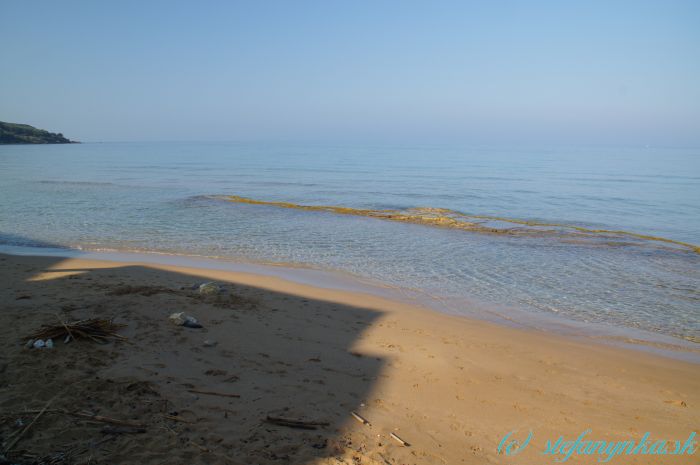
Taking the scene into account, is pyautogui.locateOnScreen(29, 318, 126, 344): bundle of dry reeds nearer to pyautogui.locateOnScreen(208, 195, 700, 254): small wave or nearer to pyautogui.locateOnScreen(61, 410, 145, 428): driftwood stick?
pyautogui.locateOnScreen(61, 410, 145, 428): driftwood stick

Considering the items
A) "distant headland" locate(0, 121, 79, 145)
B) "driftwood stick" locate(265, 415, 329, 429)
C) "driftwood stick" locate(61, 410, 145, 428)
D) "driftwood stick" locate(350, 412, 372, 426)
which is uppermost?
"distant headland" locate(0, 121, 79, 145)

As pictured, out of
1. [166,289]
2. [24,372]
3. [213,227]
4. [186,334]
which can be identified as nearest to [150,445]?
[24,372]

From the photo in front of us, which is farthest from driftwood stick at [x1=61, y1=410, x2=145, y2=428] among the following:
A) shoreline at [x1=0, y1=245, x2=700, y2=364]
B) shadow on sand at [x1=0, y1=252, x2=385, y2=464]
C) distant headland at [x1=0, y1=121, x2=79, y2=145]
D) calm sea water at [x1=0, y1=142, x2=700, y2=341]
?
distant headland at [x1=0, y1=121, x2=79, y2=145]

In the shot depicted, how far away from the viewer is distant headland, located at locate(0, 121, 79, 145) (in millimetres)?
100188

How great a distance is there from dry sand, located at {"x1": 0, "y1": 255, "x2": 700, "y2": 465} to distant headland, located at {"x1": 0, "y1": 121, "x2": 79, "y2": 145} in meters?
120

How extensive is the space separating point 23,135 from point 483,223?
407 feet

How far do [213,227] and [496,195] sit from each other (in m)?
15.8

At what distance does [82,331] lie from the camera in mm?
4711

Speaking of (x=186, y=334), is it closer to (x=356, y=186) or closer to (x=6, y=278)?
(x=6, y=278)

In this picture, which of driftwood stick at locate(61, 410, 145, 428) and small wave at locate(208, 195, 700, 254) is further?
small wave at locate(208, 195, 700, 254)

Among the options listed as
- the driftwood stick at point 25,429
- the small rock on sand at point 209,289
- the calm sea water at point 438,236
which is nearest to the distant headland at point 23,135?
the calm sea water at point 438,236

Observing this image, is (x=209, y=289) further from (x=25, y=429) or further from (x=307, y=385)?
(x=25, y=429)

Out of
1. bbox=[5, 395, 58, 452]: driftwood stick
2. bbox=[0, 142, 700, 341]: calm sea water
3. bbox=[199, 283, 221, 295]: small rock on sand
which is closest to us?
bbox=[5, 395, 58, 452]: driftwood stick

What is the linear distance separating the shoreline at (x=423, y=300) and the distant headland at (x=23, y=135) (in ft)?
377
